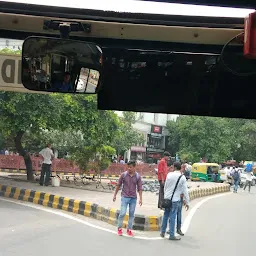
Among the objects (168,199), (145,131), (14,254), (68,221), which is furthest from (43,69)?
(145,131)

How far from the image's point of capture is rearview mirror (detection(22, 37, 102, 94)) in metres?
2.37

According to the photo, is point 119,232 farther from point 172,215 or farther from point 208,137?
point 208,137

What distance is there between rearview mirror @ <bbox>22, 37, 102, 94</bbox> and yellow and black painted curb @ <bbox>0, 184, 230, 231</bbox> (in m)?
6.45

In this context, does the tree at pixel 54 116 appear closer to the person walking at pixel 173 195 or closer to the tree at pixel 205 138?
the person walking at pixel 173 195

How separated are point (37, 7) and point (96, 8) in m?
0.34

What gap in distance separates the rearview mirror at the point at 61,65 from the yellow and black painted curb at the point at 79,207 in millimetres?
6449

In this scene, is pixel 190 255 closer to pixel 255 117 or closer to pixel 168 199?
pixel 168 199

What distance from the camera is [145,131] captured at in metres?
51.2

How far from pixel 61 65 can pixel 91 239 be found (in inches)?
205

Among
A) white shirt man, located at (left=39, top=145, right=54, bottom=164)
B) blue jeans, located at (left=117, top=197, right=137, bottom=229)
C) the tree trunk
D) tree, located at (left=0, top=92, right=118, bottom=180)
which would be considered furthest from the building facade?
blue jeans, located at (left=117, top=197, right=137, bottom=229)

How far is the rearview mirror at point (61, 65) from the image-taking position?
7.77 ft

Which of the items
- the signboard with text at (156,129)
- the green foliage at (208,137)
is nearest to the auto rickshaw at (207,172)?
the green foliage at (208,137)

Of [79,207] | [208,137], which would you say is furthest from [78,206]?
[208,137]

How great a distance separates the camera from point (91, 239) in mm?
7188
